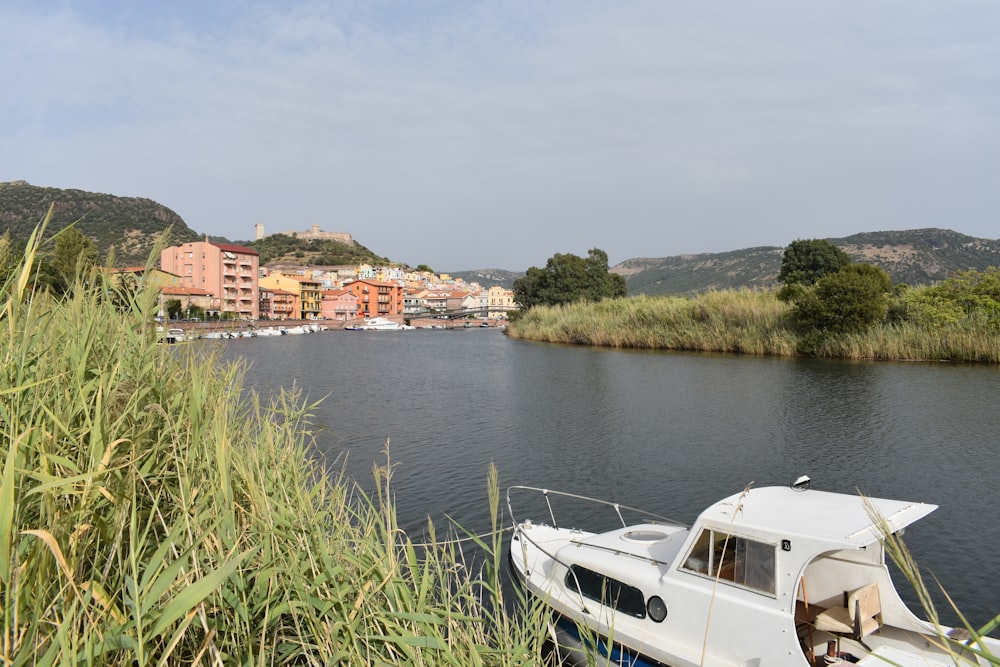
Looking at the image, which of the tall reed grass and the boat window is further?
the tall reed grass

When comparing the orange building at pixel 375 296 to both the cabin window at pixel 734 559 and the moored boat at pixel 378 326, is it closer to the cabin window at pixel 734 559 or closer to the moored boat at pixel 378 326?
the moored boat at pixel 378 326

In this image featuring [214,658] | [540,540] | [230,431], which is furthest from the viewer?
[540,540]

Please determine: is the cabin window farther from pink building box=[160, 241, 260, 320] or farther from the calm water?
pink building box=[160, 241, 260, 320]

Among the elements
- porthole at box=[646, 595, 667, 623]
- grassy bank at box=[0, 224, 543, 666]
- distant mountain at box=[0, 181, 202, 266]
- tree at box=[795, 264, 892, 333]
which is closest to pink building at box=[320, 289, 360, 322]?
distant mountain at box=[0, 181, 202, 266]

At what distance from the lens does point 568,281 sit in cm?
6581

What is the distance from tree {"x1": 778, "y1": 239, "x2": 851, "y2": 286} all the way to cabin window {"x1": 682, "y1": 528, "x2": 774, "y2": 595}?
60.8m

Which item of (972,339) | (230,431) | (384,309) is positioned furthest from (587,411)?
(384,309)

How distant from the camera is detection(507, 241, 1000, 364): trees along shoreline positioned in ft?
98.7

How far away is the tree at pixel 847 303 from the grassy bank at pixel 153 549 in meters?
33.4

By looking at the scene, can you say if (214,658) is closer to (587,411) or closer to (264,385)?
(587,411)

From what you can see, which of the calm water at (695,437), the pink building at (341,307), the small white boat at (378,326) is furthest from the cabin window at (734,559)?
the pink building at (341,307)

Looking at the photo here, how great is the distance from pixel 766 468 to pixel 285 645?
39.0 feet

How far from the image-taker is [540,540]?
7902 millimetres

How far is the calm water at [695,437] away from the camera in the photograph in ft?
35.5
